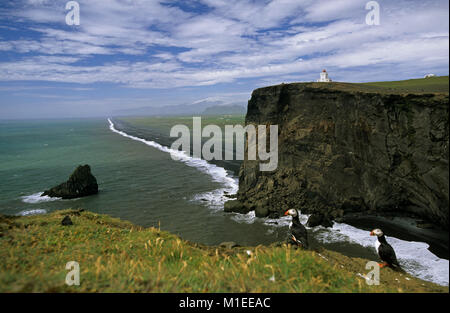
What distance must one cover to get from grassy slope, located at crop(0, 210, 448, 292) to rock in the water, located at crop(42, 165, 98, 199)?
27898 millimetres

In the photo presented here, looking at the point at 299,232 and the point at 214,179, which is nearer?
the point at 299,232

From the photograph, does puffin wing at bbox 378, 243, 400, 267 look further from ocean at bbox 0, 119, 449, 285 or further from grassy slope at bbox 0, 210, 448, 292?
ocean at bbox 0, 119, 449, 285

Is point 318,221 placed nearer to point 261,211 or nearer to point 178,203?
point 261,211

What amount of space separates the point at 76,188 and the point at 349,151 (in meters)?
34.0

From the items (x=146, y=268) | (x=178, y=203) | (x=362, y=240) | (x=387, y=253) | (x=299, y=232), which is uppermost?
(x=146, y=268)

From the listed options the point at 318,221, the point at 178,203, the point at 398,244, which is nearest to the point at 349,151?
the point at 318,221

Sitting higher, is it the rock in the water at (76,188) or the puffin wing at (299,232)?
the puffin wing at (299,232)

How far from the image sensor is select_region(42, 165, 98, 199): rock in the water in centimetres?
3428

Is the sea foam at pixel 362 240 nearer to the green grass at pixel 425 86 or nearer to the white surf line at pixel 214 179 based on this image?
the white surf line at pixel 214 179

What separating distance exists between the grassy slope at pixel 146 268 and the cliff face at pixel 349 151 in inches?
549

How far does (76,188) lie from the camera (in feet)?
114

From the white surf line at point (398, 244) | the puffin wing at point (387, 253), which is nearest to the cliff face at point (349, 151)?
the white surf line at point (398, 244)

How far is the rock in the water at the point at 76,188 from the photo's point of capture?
112 ft

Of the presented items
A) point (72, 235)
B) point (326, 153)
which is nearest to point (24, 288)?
point (72, 235)
